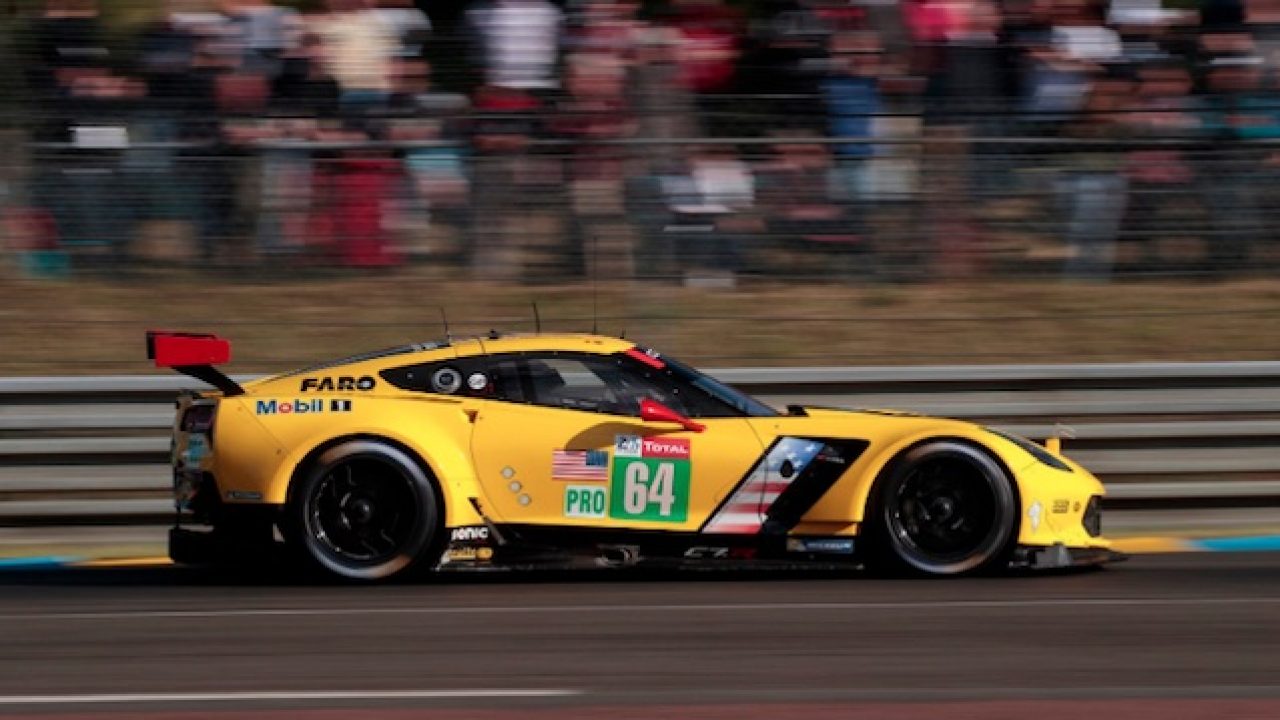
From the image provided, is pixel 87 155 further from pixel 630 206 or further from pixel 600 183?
pixel 630 206

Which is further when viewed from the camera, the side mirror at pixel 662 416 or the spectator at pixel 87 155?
the spectator at pixel 87 155

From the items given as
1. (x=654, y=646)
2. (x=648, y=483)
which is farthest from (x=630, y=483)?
(x=654, y=646)

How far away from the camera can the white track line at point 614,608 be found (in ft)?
25.6

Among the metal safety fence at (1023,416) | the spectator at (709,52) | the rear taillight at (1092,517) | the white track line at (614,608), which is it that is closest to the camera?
the white track line at (614,608)

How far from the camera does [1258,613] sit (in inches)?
303

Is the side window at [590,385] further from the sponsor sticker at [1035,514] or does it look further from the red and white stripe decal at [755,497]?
the sponsor sticker at [1035,514]

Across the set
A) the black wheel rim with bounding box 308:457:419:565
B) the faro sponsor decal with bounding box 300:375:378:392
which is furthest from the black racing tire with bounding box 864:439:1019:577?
the faro sponsor decal with bounding box 300:375:378:392

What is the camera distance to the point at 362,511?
866cm

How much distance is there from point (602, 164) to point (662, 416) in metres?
2.65

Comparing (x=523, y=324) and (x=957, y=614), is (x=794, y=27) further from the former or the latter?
(x=957, y=614)

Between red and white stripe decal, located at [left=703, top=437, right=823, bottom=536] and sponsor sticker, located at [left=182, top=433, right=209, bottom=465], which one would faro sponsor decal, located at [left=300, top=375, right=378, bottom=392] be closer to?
sponsor sticker, located at [left=182, top=433, right=209, bottom=465]

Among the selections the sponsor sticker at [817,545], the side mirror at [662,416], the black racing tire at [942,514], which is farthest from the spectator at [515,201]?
the black racing tire at [942,514]

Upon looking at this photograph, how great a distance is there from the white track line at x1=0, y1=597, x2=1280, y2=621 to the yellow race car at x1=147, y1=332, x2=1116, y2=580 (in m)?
0.66

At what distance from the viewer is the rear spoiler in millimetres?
8531
